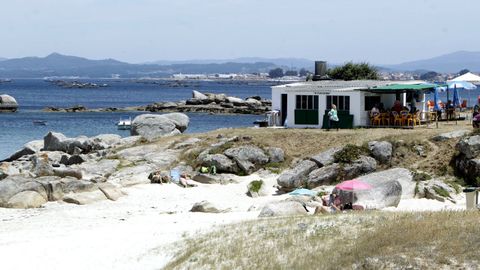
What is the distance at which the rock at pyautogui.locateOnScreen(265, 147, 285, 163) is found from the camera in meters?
37.4

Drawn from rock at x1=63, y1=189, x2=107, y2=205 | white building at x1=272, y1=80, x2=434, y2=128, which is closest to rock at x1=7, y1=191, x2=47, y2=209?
rock at x1=63, y1=189, x2=107, y2=205

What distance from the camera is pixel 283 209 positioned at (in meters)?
25.9

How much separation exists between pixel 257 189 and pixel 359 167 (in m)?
4.70

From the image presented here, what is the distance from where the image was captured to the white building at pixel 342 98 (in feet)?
135

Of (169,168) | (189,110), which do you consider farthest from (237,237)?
(189,110)

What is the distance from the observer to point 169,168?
125ft

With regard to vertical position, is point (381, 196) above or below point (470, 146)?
below

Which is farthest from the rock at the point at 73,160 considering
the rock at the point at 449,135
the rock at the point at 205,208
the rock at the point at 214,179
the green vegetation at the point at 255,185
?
the rock at the point at 449,135

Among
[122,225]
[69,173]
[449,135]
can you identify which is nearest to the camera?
[122,225]

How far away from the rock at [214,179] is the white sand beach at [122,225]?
1.48 feet

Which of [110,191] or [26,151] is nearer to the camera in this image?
[110,191]

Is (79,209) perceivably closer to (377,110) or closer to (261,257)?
(261,257)

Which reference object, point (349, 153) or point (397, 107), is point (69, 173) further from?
point (397, 107)

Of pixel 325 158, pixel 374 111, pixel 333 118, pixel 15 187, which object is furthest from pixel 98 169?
pixel 374 111
